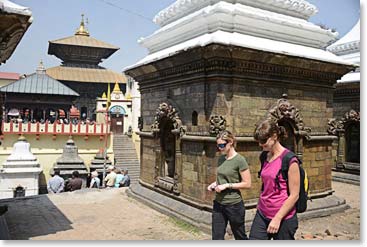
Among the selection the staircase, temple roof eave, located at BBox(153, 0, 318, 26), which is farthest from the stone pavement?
the staircase

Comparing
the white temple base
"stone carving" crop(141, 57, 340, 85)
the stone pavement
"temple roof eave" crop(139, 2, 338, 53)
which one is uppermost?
"temple roof eave" crop(139, 2, 338, 53)

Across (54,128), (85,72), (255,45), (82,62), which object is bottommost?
(54,128)

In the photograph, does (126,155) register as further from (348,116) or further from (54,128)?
(348,116)

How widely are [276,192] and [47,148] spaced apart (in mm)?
14850

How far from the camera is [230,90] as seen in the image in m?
4.87

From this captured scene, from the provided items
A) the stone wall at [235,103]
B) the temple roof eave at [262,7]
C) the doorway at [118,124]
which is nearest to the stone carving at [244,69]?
the stone wall at [235,103]

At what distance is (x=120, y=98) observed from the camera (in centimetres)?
2177

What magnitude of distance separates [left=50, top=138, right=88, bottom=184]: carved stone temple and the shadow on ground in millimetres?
7751

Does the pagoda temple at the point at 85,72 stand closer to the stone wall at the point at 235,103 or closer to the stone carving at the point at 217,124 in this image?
the stone wall at the point at 235,103

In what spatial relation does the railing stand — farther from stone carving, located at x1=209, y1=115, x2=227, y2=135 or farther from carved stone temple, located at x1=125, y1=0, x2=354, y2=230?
stone carving, located at x1=209, y1=115, x2=227, y2=135

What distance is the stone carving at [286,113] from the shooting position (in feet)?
17.3

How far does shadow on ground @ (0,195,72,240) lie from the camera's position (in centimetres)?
447

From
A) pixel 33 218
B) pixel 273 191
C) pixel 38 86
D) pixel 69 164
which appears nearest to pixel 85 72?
pixel 38 86

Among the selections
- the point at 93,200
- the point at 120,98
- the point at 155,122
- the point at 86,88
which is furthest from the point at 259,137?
the point at 86,88
